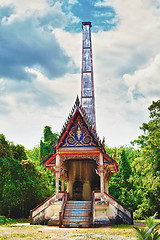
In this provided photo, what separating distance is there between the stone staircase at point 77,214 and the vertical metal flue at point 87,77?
7471mm

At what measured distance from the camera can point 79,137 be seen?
14.5 meters

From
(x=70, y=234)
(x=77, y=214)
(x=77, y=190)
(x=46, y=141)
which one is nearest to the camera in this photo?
(x=70, y=234)

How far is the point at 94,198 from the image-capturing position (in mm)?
13828

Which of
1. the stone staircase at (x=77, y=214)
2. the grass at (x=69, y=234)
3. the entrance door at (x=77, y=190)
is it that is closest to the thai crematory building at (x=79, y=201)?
the stone staircase at (x=77, y=214)

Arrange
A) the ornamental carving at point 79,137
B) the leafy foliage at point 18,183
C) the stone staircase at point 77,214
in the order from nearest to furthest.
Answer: the stone staircase at point 77,214 < the ornamental carving at point 79,137 < the leafy foliage at point 18,183

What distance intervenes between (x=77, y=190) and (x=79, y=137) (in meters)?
5.20

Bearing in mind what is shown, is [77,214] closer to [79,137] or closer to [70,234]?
[79,137]

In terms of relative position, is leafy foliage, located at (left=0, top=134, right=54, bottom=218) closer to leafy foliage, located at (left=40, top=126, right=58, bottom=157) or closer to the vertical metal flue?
the vertical metal flue

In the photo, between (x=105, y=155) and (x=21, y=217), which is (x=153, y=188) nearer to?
(x=105, y=155)

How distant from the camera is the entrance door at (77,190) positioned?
59.0ft

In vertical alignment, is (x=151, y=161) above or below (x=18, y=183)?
above

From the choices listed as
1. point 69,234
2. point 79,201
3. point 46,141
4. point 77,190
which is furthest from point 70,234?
point 46,141

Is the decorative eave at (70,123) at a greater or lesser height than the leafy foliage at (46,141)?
lesser

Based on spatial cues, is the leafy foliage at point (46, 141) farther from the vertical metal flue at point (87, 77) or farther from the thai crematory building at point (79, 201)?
the thai crematory building at point (79, 201)
